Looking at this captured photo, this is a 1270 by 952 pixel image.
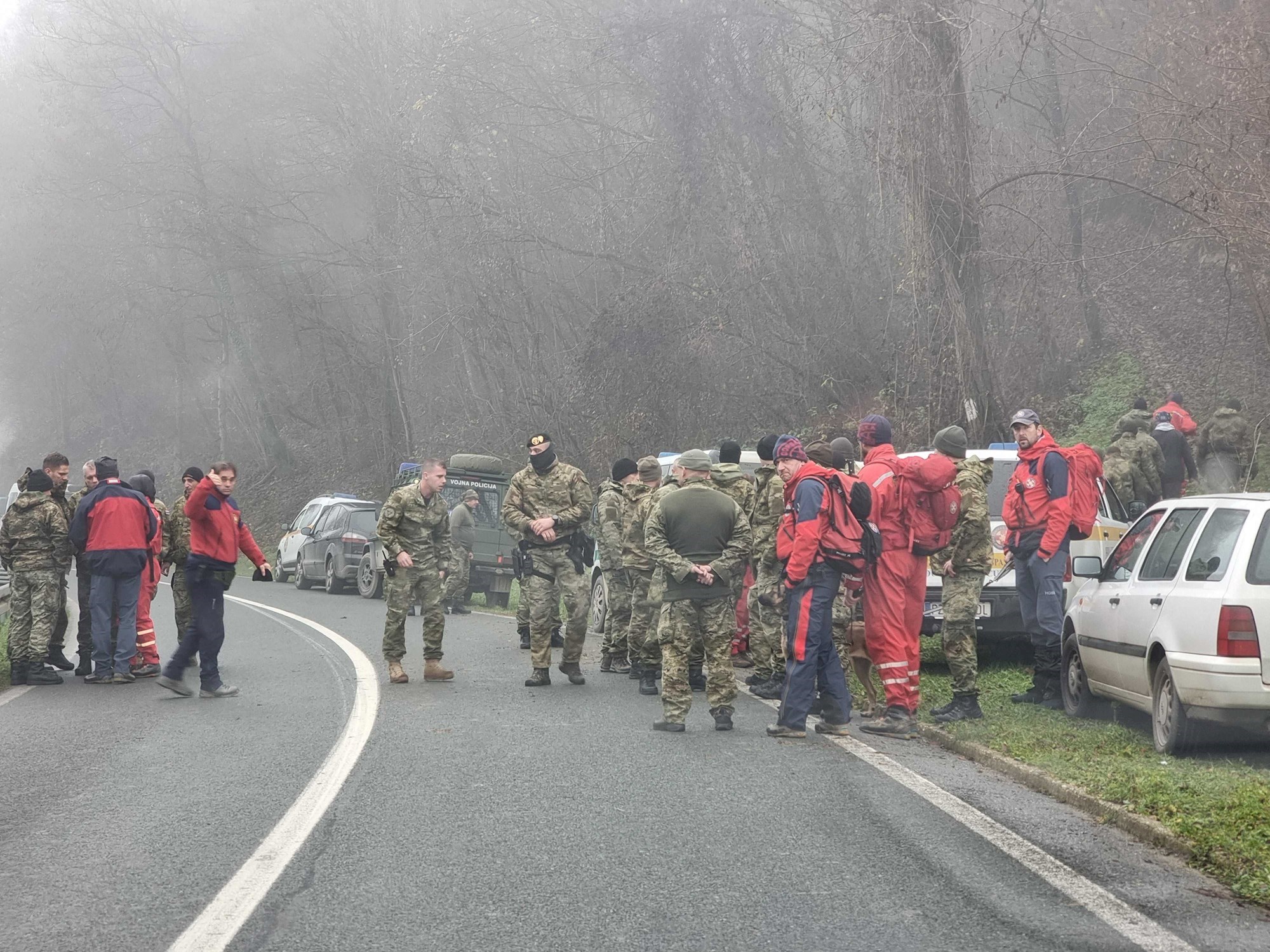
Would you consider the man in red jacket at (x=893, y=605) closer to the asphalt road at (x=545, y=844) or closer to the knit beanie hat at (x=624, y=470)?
the asphalt road at (x=545, y=844)

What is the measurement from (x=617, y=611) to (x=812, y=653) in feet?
13.6

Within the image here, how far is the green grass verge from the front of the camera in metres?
5.88

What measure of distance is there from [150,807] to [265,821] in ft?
2.55

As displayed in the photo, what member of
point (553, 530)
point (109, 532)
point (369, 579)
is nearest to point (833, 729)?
point (553, 530)

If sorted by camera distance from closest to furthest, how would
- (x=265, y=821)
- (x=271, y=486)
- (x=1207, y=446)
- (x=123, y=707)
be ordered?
(x=265, y=821), (x=123, y=707), (x=1207, y=446), (x=271, y=486)

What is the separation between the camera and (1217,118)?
15703mm

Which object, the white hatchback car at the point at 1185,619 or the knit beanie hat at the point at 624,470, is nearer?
the white hatchback car at the point at 1185,619

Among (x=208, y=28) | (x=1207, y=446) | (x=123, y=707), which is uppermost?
(x=208, y=28)

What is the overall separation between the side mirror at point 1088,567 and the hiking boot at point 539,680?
179 inches

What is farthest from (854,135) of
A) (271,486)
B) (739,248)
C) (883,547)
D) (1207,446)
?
(271,486)

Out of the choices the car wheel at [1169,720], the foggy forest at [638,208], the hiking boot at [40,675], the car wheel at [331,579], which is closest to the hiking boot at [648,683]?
the car wheel at [1169,720]

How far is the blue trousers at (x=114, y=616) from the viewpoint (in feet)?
40.3

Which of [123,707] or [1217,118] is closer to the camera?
[123,707]

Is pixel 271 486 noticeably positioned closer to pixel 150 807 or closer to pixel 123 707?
pixel 123 707
